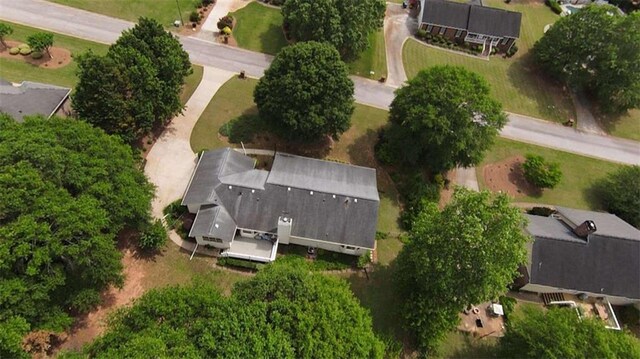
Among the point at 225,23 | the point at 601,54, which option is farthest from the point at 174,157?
the point at 601,54

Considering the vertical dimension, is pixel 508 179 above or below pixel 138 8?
below

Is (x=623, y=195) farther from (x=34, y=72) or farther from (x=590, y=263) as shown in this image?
(x=34, y=72)

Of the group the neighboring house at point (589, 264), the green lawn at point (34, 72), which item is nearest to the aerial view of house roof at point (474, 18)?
the neighboring house at point (589, 264)

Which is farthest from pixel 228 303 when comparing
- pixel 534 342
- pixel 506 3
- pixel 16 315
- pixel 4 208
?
pixel 506 3

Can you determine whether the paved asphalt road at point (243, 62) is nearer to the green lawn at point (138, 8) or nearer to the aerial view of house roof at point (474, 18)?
the green lawn at point (138, 8)

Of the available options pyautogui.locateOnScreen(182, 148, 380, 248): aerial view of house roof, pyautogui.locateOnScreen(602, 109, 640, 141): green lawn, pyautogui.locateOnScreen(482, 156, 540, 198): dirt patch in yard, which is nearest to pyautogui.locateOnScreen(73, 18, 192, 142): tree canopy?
pyautogui.locateOnScreen(182, 148, 380, 248): aerial view of house roof

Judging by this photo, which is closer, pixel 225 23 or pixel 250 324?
pixel 250 324
